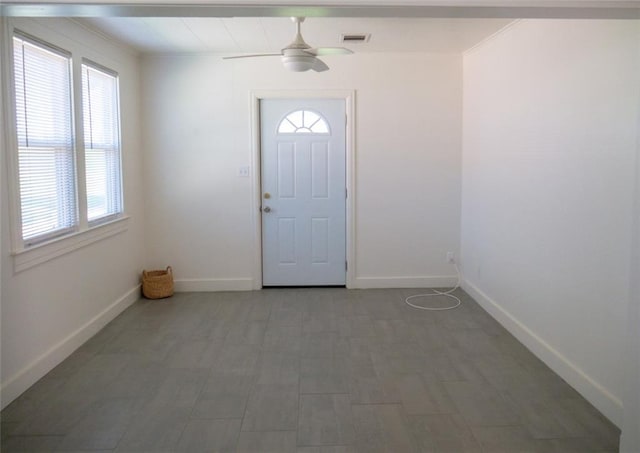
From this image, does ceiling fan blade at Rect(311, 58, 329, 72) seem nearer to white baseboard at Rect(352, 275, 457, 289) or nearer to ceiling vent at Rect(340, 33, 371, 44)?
ceiling vent at Rect(340, 33, 371, 44)

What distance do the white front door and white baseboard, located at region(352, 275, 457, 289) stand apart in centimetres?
22

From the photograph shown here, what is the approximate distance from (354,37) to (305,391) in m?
3.06

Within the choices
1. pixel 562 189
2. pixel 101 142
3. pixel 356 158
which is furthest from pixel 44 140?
pixel 562 189

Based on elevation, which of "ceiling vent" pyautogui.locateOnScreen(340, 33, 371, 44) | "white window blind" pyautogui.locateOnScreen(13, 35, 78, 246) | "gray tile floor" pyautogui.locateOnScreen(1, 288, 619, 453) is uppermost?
"ceiling vent" pyautogui.locateOnScreen(340, 33, 371, 44)

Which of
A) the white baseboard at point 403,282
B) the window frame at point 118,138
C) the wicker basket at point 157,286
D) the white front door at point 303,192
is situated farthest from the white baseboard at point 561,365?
the window frame at point 118,138

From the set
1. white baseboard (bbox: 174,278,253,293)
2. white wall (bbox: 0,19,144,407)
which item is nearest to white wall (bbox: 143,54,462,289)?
white baseboard (bbox: 174,278,253,293)

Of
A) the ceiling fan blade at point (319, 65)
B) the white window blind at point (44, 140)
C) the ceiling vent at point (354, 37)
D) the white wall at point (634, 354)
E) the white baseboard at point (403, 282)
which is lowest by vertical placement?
the white baseboard at point (403, 282)

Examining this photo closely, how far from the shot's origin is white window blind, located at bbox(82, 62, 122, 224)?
449 centimetres

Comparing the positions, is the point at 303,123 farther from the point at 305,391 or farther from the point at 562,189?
the point at 305,391

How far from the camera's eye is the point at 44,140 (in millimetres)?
3760

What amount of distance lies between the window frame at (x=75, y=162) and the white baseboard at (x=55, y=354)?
2.05 feet

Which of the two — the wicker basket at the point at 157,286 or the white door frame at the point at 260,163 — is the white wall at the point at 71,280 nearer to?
the wicker basket at the point at 157,286

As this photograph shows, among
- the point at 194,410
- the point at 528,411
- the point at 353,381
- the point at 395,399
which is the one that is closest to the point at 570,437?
the point at 528,411

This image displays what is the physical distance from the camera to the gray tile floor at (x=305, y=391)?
9.38ft
